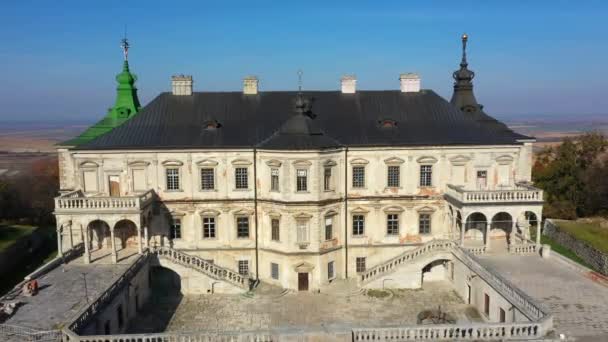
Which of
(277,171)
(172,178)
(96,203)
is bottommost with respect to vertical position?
(96,203)

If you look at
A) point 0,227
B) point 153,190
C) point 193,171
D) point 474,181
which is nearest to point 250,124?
point 193,171

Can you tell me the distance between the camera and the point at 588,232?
45281 mm

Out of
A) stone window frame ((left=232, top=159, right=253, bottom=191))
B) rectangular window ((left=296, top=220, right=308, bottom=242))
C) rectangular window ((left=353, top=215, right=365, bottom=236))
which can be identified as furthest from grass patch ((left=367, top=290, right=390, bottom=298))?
stone window frame ((left=232, top=159, right=253, bottom=191))

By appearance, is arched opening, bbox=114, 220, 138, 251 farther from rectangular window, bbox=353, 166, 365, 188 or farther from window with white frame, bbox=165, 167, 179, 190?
rectangular window, bbox=353, 166, 365, 188

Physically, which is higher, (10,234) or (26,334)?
(26,334)

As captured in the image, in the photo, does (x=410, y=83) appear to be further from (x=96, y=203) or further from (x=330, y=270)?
(x=96, y=203)

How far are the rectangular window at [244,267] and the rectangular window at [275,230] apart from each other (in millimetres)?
3052

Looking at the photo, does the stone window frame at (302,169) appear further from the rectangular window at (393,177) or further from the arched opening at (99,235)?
the arched opening at (99,235)

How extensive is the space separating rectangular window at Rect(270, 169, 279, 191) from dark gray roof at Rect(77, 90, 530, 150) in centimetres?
176

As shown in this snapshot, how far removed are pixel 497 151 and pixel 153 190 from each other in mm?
24447

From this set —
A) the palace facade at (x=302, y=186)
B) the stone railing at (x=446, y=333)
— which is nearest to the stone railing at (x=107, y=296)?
the palace facade at (x=302, y=186)

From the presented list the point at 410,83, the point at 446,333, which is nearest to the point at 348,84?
the point at 410,83

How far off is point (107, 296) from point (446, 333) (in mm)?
16410

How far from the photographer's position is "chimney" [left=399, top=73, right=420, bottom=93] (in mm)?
40812
